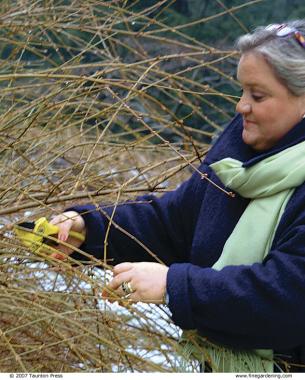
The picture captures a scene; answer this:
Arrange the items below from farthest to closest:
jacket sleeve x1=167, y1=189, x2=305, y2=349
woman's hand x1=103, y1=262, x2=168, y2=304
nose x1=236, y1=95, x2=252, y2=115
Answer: nose x1=236, y1=95, x2=252, y2=115, woman's hand x1=103, y1=262, x2=168, y2=304, jacket sleeve x1=167, y1=189, x2=305, y2=349

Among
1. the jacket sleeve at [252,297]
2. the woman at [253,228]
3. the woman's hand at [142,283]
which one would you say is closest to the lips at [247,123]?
the woman at [253,228]

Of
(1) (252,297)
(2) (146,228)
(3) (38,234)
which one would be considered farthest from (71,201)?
(1) (252,297)

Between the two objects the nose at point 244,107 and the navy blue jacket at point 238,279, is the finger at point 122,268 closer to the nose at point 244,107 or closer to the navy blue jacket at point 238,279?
the navy blue jacket at point 238,279

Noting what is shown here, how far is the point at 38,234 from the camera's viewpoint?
6.78 feet

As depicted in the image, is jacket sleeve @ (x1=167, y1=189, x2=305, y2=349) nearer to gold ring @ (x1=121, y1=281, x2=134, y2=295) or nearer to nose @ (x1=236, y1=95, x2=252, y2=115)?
gold ring @ (x1=121, y1=281, x2=134, y2=295)

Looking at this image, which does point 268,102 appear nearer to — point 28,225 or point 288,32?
point 288,32

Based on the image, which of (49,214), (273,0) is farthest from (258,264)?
(273,0)

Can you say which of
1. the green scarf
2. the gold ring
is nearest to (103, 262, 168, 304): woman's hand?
the gold ring

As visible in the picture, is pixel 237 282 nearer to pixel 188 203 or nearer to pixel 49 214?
pixel 188 203

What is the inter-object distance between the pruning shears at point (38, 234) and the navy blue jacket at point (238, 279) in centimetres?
33

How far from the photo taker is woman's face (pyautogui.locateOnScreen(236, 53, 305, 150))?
6.57 ft

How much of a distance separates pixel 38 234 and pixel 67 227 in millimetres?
189

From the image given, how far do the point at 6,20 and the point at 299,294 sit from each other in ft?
6.85

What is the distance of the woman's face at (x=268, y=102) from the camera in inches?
78.8
